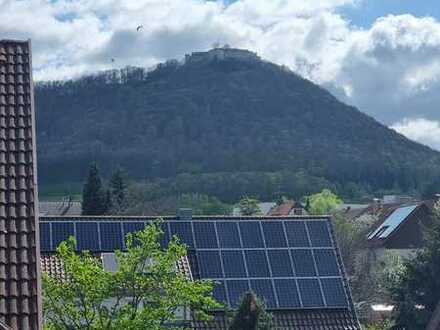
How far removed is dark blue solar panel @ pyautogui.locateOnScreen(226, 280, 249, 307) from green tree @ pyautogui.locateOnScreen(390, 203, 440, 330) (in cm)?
451

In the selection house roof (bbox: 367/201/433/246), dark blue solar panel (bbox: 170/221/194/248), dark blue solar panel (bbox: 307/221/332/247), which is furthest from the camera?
house roof (bbox: 367/201/433/246)

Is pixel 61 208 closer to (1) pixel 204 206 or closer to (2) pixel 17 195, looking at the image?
(1) pixel 204 206

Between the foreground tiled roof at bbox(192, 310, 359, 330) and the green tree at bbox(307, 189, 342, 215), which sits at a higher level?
the green tree at bbox(307, 189, 342, 215)

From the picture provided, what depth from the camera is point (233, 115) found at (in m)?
157

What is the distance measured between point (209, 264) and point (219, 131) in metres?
120

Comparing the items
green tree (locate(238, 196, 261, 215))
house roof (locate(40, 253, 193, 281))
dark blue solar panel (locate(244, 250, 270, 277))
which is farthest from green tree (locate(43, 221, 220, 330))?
green tree (locate(238, 196, 261, 215))

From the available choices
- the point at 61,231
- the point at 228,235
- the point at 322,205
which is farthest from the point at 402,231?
the point at 61,231

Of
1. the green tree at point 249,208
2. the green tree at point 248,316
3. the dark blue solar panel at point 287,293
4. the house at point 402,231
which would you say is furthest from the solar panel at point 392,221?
the green tree at point 248,316

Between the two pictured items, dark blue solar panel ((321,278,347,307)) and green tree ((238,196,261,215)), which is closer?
dark blue solar panel ((321,278,347,307))

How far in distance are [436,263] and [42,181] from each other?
119 metres

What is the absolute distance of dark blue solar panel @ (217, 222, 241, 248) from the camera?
1375 inches

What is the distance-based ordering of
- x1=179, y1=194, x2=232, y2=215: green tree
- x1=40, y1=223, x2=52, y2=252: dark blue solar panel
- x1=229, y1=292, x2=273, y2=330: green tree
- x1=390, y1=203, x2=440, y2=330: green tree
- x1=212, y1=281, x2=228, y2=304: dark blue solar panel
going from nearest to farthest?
1. x1=229, y1=292, x2=273, y2=330: green tree
2. x1=390, y1=203, x2=440, y2=330: green tree
3. x1=40, y1=223, x2=52, y2=252: dark blue solar panel
4. x1=212, y1=281, x2=228, y2=304: dark blue solar panel
5. x1=179, y1=194, x2=232, y2=215: green tree

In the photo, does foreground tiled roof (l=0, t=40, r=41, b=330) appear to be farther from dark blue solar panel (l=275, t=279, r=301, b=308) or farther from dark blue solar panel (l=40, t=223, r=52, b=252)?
dark blue solar panel (l=275, t=279, r=301, b=308)

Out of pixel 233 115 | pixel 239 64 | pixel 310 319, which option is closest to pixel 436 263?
pixel 310 319
